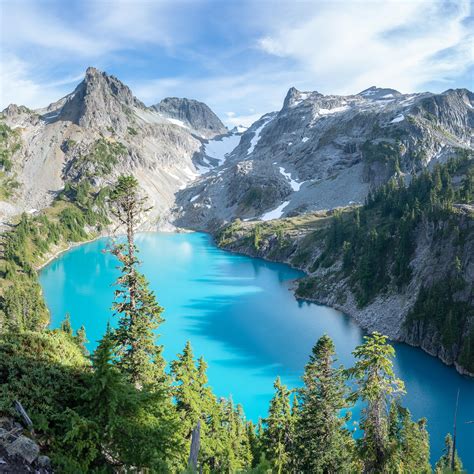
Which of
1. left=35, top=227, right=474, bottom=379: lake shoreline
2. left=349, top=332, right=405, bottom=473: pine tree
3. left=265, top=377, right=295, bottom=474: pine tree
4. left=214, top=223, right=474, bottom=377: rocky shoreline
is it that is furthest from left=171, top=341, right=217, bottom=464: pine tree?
left=214, top=223, right=474, bottom=377: rocky shoreline

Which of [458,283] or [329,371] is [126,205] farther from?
[458,283]

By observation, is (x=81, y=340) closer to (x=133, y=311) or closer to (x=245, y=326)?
(x=133, y=311)

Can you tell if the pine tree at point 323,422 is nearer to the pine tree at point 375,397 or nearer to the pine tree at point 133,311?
the pine tree at point 375,397

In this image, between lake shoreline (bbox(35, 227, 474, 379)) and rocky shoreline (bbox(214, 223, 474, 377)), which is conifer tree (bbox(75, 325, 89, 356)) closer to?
lake shoreline (bbox(35, 227, 474, 379))

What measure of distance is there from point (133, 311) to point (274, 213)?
6090 inches

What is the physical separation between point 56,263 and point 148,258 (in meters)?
27.5

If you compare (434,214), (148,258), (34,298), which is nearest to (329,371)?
(434,214)

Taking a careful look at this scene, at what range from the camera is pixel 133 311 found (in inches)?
894

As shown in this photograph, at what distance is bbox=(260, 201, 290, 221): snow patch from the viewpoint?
172250 mm

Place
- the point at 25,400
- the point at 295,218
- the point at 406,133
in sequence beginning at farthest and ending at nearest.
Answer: the point at 406,133 < the point at 295,218 < the point at 25,400

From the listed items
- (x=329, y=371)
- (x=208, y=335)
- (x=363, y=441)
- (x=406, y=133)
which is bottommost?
(x=208, y=335)

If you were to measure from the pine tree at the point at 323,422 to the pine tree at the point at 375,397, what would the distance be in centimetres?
346

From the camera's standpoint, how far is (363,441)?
66.1 ft

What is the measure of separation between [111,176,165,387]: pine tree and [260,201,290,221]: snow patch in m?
149
